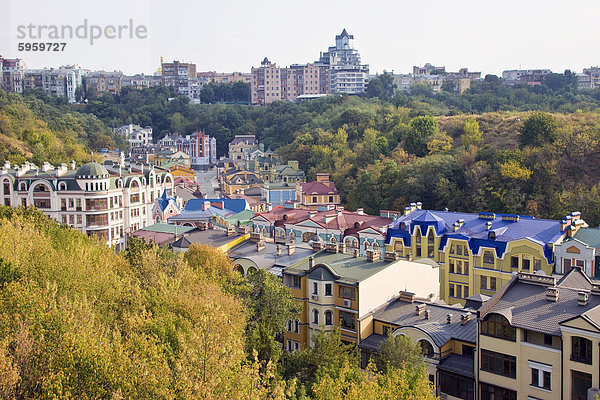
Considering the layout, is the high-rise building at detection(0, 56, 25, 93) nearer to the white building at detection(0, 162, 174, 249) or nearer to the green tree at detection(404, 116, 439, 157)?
the white building at detection(0, 162, 174, 249)

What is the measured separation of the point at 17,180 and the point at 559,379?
43.5m

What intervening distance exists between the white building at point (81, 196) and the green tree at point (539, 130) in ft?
110

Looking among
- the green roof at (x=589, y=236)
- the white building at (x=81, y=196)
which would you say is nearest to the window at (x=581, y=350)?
the green roof at (x=589, y=236)

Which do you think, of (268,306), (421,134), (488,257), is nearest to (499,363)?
(268,306)

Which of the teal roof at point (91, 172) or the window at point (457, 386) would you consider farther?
the teal roof at point (91, 172)

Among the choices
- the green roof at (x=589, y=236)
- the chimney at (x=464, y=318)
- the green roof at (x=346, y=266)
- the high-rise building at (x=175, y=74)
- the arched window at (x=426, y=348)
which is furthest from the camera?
the high-rise building at (x=175, y=74)

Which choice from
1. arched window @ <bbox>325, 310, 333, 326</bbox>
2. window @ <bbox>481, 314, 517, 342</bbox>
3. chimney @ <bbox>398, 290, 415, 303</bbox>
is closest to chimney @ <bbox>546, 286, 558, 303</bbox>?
window @ <bbox>481, 314, 517, 342</bbox>

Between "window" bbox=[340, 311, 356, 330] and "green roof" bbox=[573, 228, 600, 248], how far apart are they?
1253 centimetres

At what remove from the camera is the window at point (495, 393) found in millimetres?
20109

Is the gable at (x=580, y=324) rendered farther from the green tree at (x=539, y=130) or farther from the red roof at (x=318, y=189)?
the red roof at (x=318, y=189)

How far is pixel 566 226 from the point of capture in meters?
30.6

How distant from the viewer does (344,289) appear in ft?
83.2

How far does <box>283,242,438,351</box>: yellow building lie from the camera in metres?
25.0

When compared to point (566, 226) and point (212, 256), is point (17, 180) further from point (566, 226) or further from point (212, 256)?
point (566, 226)
